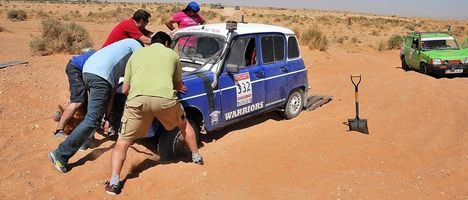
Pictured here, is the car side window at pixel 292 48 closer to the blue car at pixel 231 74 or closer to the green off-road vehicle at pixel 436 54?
the blue car at pixel 231 74

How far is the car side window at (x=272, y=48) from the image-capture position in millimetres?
7398

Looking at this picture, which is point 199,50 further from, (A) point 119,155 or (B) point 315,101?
(B) point 315,101

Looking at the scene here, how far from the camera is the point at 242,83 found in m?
6.85

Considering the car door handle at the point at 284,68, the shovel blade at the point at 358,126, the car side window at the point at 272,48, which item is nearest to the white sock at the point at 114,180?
the car side window at the point at 272,48

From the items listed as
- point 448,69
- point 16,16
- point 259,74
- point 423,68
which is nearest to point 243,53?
point 259,74

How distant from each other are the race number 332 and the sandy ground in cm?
56

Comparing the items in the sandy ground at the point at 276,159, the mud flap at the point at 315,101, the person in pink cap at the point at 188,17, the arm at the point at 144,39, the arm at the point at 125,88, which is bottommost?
the sandy ground at the point at 276,159

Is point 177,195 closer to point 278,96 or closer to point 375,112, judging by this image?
point 278,96

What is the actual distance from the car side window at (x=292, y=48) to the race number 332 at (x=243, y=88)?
1389 millimetres

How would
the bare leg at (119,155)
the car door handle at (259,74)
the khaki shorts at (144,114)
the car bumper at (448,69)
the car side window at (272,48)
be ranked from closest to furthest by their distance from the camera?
the khaki shorts at (144,114) → the bare leg at (119,155) → the car door handle at (259,74) → the car side window at (272,48) → the car bumper at (448,69)

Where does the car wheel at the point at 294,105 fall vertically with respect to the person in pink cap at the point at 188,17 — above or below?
below

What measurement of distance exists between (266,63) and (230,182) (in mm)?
2687

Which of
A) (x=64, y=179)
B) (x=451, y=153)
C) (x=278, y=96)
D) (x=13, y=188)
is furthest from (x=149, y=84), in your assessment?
(x=451, y=153)

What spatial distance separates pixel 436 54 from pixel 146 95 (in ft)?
39.6
